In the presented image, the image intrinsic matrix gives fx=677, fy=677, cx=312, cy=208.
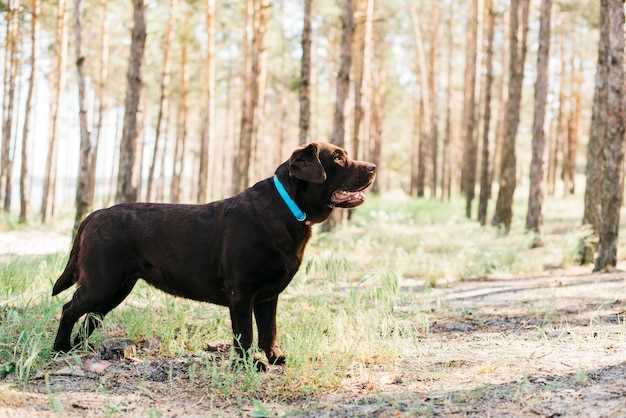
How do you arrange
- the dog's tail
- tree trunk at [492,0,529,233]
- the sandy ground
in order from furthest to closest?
tree trunk at [492,0,529,233] < the dog's tail < the sandy ground

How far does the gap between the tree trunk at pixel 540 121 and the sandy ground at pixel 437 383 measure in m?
7.79

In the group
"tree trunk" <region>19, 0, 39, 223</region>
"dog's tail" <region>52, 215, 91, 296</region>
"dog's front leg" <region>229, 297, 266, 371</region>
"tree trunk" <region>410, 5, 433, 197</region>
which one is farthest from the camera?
"tree trunk" <region>410, 5, 433, 197</region>

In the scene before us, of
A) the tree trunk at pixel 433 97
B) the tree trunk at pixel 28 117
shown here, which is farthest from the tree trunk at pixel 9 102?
the tree trunk at pixel 433 97

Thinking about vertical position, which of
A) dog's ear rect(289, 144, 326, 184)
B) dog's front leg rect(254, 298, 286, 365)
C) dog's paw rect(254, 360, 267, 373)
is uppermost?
dog's ear rect(289, 144, 326, 184)

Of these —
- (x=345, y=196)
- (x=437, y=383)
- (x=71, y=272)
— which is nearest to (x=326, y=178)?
(x=345, y=196)

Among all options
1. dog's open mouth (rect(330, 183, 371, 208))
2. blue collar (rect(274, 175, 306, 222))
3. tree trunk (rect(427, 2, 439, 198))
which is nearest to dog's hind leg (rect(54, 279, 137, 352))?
blue collar (rect(274, 175, 306, 222))

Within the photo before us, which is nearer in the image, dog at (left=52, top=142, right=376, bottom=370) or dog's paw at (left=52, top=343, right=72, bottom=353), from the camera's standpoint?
dog at (left=52, top=142, right=376, bottom=370)

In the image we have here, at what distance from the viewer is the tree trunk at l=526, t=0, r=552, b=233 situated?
14.1 m

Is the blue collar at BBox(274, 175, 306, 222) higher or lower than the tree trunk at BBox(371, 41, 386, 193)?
lower

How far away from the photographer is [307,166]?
4.84m

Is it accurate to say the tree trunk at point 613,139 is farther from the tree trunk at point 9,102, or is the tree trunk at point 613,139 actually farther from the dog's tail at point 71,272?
the tree trunk at point 9,102

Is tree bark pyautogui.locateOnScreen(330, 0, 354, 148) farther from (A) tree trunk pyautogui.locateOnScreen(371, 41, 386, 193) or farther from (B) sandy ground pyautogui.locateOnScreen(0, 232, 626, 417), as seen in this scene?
(A) tree trunk pyautogui.locateOnScreen(371, 41, 386, 193)

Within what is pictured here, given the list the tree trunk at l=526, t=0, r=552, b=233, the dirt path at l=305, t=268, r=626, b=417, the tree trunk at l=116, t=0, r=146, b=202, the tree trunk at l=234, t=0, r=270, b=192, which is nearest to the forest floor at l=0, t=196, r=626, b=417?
the dirt path at l=305, t=268, r=626, b=417

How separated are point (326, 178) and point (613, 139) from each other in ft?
20.4
